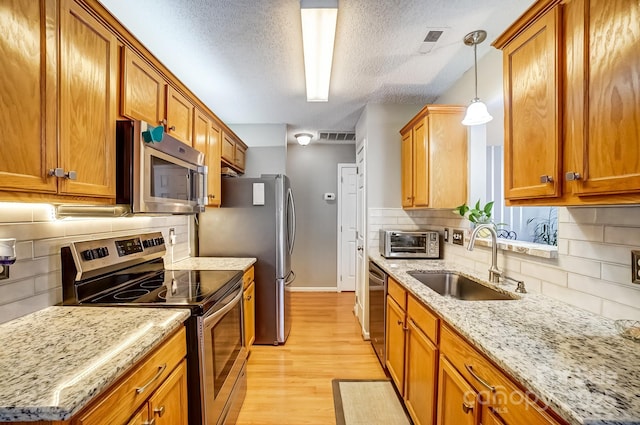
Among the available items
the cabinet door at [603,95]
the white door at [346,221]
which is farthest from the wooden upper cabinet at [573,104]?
Result: the white door at [346,221]

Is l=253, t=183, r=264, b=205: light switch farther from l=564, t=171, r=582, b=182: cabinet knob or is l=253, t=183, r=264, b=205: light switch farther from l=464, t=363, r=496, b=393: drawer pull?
l=564, t=171, r=582, b=182: cabinet knob

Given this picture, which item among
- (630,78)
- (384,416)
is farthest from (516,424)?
(384,416)

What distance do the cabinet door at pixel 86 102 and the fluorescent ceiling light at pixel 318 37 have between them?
98 centimetres

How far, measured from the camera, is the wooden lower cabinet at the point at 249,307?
2.56 m

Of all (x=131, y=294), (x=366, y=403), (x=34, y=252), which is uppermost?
(x=34, y=252)

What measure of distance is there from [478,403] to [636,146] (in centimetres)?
94

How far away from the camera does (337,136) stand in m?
4.44

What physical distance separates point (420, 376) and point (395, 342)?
18.8 inches

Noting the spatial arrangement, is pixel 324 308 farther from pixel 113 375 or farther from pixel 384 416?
pixel 113 375

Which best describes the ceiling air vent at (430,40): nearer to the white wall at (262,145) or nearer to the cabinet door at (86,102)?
the cabinet door at (86,102)

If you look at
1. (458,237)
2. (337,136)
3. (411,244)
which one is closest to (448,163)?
(458,237)

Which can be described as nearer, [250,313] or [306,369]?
[306,369]

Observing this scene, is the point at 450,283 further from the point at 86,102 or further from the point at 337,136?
the point at 337,136

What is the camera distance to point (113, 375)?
0.81 meters
